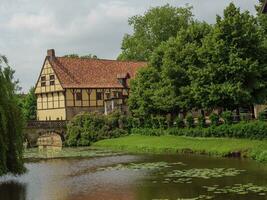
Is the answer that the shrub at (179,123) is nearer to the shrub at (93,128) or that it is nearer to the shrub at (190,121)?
the shrub at (190,121)

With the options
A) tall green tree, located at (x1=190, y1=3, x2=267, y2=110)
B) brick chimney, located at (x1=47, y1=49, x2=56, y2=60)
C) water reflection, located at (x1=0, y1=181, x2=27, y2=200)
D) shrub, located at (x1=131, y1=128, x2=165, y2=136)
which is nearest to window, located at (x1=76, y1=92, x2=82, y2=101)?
brick chimney, located at (x1=47, y1=49, x2=56, y2=60)

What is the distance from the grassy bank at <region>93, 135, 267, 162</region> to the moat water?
2.21 m

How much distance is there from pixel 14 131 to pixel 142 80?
3679cm

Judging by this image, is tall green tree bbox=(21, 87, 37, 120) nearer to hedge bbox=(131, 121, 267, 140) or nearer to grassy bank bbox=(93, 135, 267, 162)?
grassy bank bbox=(93, 135, 267, 162)

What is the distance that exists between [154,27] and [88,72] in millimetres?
18359

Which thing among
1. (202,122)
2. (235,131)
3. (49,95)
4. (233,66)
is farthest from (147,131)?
(49,95)

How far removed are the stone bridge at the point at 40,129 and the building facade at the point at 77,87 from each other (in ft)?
21.4

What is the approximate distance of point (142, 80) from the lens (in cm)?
6519

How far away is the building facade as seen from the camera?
252 ft

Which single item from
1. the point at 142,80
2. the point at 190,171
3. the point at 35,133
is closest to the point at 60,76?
the point at 35,133

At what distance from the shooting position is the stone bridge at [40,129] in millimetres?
67438

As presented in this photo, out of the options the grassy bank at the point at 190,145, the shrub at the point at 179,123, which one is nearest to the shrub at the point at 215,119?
the grassy bank at the point at 190,145

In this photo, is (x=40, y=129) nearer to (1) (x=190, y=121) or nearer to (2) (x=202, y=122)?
(1) (x=190, y=121)

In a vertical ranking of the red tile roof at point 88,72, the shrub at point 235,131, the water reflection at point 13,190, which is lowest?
the water reflection at point 13,190
